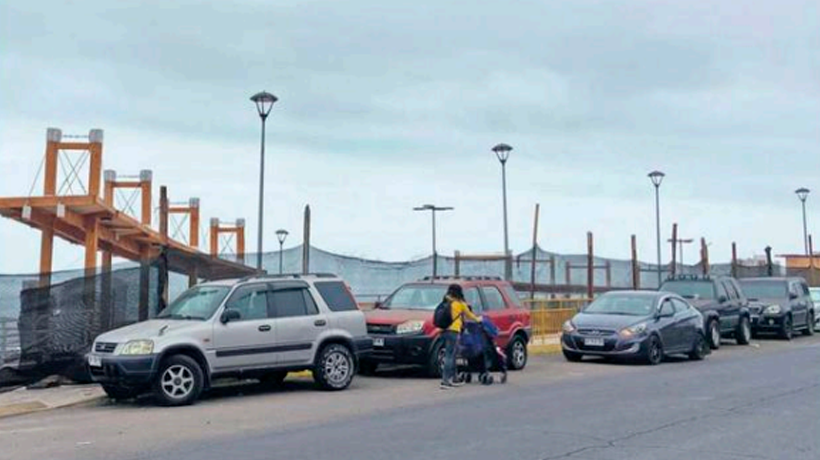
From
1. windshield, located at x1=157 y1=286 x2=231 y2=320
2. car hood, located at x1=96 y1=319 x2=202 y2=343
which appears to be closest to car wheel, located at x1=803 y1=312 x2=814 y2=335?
windshield, located at x1=157 y1=286 x2=231 y2=320

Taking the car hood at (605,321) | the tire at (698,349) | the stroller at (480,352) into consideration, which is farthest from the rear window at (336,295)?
the tire at (698,349)

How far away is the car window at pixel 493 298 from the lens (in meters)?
18.0

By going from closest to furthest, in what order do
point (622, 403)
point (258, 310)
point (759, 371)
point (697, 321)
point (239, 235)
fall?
point (622, 403)
point (258, 310)
point (759, 371)
point (697, 321)
point (239, 235)

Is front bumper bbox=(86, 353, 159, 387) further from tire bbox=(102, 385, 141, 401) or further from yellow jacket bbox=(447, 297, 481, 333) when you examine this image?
yellow jacket bbox=(447, 297, 481, 333)

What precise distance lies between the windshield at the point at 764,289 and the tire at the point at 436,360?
16.2 meters

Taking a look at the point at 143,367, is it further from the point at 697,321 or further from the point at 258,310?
the point at 697,321

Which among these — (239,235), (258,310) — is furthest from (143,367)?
(239,235)

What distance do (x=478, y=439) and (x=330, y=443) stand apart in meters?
1.50

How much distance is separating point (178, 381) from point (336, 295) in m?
3.21

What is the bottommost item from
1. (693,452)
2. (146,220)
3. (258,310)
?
(693,452)

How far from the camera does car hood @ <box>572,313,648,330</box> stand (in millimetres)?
19578

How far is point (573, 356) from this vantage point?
20000 mm

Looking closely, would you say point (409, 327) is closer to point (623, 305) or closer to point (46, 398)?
point (46, 398)

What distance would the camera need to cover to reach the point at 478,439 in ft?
32.0
